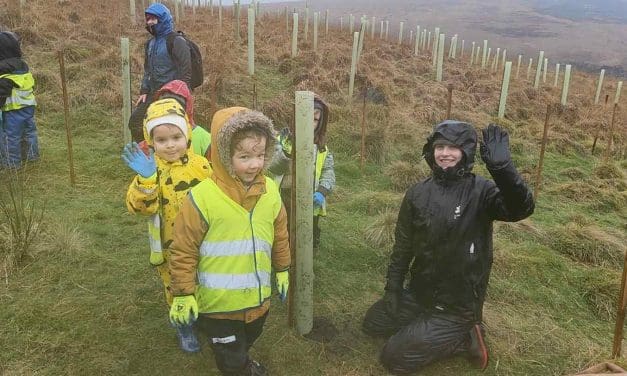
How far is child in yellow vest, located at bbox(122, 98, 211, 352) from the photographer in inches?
87.4

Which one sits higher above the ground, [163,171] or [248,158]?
[248,158]

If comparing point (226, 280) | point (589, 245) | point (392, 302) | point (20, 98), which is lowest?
point (589, 245)

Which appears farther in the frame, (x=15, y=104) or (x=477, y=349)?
(x=15, y=104)

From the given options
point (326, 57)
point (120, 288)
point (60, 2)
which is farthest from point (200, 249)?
point (60, 2)

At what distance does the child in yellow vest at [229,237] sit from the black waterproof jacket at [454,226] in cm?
94

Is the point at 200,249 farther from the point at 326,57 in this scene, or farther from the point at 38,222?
the point at 326,57

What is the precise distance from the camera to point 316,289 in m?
3.50

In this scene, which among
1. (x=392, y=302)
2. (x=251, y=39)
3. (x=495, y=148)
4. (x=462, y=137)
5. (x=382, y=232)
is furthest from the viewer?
(x=251, y=39)

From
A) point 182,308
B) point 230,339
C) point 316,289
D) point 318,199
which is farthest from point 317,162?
point 182,308

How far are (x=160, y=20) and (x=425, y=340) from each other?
3.20 metres

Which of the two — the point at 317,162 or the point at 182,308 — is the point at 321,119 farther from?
the point at 182,308

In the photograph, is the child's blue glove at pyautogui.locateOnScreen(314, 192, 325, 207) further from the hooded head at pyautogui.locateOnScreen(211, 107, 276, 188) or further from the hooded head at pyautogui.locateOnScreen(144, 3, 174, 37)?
the hooded head at pyautogui.locateOnScreen(144, 3, 174, 37)

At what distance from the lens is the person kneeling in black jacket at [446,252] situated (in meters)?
2.62

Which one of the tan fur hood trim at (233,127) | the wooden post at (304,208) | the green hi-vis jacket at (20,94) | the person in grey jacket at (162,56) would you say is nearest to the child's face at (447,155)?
the wooden post at (304,208)
